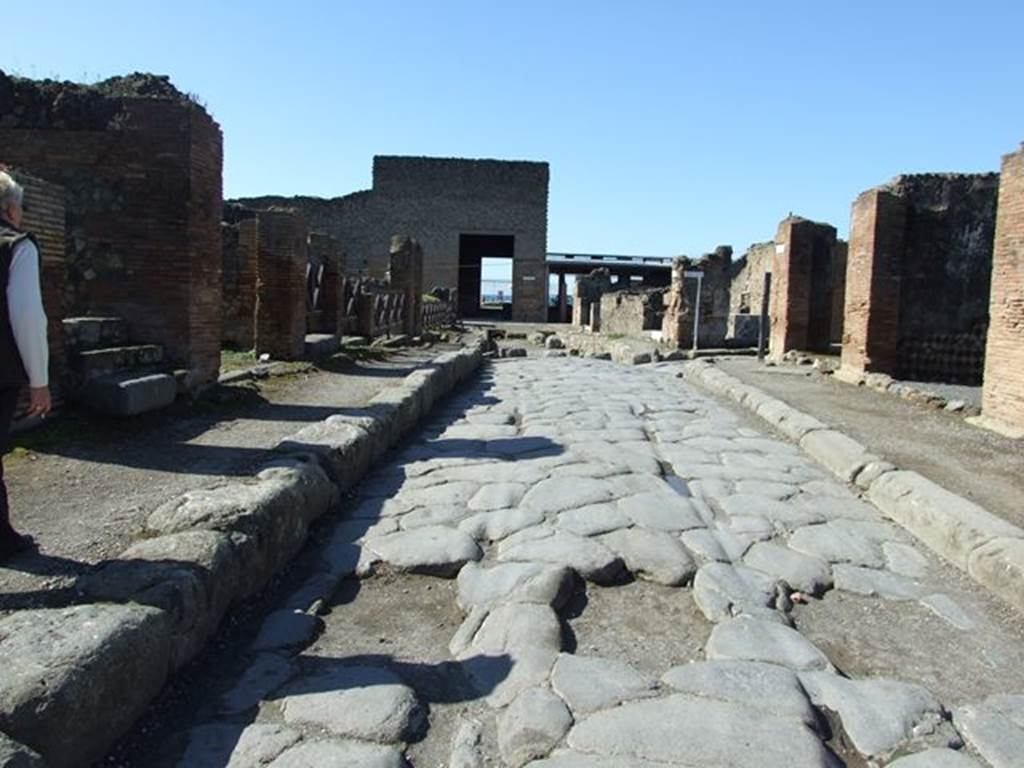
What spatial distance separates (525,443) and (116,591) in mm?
3774

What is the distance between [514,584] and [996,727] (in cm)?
159

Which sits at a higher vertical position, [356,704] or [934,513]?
[934,513]

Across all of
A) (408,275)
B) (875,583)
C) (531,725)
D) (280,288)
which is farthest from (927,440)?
(408,275)

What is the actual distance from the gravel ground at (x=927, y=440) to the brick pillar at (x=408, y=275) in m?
9.37

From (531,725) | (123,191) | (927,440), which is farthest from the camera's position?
(123,191)

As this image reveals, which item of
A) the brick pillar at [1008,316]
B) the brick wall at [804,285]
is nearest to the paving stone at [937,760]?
the brick pillar at [1008,316]

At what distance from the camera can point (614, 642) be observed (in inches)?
109

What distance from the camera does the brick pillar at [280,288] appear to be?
10.1 metres

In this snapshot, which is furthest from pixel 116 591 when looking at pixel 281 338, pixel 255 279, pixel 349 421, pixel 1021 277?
pixel 255 279

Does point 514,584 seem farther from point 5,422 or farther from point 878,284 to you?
point 878,284

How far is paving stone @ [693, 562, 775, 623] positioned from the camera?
3.01m

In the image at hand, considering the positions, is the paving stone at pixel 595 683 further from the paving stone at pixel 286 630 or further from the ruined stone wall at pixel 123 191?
the ruined stone wall at pixel 123 191

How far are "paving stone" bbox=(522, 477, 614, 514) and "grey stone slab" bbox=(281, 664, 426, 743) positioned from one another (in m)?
1.78

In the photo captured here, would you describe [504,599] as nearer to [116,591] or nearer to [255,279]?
[116,591]
